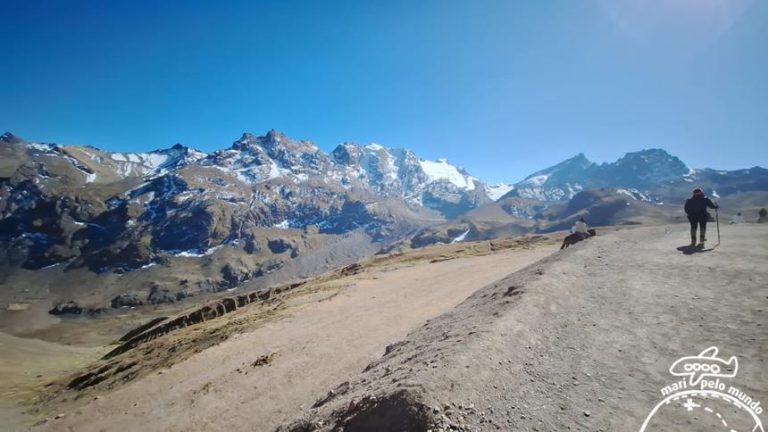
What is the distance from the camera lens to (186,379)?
20.7 meters

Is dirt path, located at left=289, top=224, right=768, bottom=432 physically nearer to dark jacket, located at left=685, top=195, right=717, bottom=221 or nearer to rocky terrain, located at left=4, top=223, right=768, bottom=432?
rocky terrain, located at left=4, top=223, right=768, bottom=432

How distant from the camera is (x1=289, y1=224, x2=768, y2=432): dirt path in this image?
24.2ft

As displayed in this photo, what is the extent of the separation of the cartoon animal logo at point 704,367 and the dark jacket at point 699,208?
15.9 meters

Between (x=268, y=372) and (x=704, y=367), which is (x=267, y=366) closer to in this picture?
(x=268, y=372)

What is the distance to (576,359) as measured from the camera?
9.53 m

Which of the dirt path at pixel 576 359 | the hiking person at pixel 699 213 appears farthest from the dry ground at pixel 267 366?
the hiking person at pixel 699 213

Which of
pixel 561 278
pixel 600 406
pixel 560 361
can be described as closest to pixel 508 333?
pixel 560 361

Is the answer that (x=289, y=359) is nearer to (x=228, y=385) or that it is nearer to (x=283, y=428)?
(x=228, y=385)

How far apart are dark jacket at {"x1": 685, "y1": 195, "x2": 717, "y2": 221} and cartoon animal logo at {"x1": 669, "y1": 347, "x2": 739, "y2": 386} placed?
52.1 feet

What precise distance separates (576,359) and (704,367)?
7.75 feet

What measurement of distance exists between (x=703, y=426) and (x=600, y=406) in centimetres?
151

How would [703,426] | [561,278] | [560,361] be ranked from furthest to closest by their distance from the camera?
[561,278]
[560,361]
[703,426]

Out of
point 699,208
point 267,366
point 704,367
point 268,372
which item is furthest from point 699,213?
point 267,366

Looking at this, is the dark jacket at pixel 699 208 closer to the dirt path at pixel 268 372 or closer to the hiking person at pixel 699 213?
the hiking person at pixel 699 213
